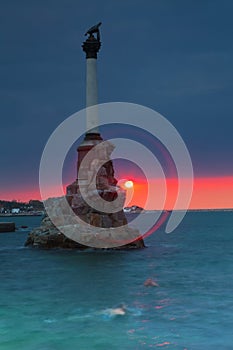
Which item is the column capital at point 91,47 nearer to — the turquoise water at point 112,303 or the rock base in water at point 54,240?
the rock base in water at point 54,240

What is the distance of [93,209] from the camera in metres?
56.3

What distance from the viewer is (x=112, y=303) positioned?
2830 centimetres

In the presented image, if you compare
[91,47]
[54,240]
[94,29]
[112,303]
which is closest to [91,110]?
[91,47]

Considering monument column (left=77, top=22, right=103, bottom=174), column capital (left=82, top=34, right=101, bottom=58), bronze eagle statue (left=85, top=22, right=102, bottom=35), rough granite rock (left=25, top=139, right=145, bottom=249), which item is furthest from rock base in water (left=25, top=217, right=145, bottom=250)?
bronze eagle statue (left=85, top=22, right=102, bottom=35)

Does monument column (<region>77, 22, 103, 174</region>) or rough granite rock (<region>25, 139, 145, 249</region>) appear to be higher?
monument column (<region>77, 22, 103, 174</region>)

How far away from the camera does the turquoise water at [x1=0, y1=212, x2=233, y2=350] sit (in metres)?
20.5

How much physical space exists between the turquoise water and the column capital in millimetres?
25732

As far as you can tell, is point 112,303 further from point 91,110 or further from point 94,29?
point 94,29

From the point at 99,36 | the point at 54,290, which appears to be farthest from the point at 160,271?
the point at 99,36

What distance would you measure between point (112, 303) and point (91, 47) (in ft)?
136

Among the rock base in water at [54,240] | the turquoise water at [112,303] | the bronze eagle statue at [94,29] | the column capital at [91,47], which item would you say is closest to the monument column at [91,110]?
the column capital at [91,47]

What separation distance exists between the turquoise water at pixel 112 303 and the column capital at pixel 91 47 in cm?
2573

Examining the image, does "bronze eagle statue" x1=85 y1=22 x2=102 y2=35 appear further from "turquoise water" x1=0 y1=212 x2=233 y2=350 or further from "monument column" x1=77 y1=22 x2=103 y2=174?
"turquoise water" x1=0 y1=212 x2=233 y2=350

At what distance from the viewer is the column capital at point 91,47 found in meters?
62.1
